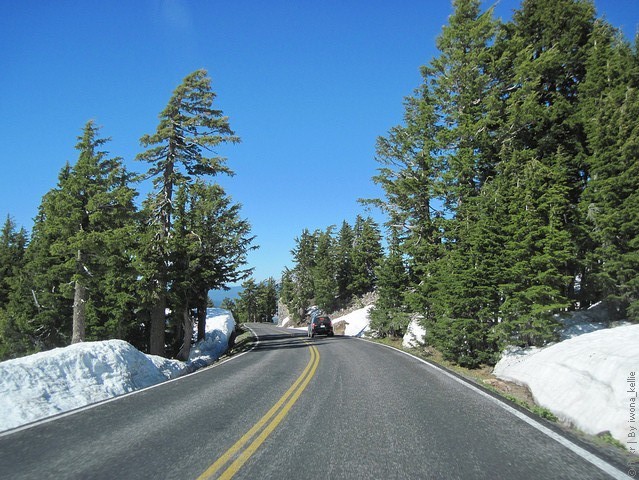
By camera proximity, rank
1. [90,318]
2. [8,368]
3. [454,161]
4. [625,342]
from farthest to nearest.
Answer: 1. [90,318]
2. [454,161]
3. [8,368]
4. [625,342]

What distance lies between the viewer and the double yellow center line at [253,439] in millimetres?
3852

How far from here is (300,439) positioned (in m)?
4.77

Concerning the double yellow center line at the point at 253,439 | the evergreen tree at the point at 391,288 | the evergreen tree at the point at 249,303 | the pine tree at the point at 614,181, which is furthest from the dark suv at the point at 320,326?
the evergreen tree at the point at 249,303

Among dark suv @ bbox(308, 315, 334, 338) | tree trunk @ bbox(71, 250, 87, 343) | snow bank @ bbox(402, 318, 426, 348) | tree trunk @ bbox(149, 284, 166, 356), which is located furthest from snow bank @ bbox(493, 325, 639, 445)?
dark suv @ bbox(308, 315, 334, 338)

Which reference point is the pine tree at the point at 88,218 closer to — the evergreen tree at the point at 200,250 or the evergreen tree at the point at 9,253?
the evergreen tree at the point at 200,250

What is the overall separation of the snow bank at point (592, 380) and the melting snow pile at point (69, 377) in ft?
30.9

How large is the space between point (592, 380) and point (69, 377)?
1133cm

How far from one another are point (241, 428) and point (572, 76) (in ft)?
77.5

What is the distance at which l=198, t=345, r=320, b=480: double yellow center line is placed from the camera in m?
3.85

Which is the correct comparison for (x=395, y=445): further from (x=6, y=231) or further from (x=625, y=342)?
(x=6, y=231)

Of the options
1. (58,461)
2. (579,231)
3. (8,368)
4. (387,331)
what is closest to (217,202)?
(387,331)

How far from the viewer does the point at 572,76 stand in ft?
64.3

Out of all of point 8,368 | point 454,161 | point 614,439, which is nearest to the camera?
point 614,439

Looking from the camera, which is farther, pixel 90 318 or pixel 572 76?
pixel 90 318
